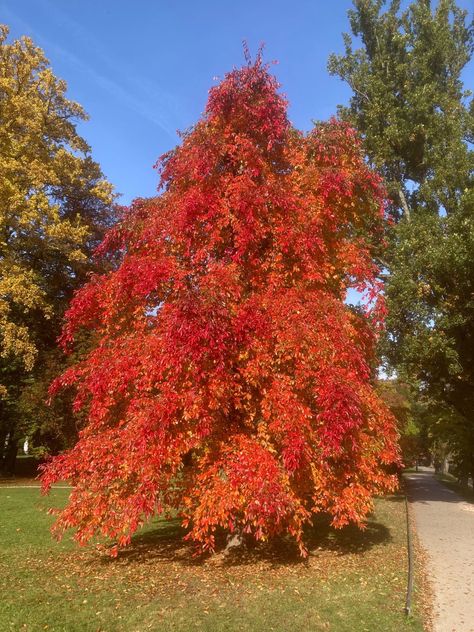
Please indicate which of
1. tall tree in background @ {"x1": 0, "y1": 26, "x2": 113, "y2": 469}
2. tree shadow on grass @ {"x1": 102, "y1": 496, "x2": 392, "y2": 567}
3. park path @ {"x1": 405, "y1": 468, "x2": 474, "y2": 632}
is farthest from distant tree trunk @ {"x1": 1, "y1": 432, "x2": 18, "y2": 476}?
park path @ {"x1": 405, "y1": 468, "x2": 474, "y2": 632}

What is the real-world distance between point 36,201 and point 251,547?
1626 cm

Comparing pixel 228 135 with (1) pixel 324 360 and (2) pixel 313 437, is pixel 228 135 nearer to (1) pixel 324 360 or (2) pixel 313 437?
(1) pixel 324 360

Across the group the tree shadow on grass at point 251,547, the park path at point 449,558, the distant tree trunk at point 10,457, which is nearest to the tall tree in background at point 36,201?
the distant tree trunk at point 10,457

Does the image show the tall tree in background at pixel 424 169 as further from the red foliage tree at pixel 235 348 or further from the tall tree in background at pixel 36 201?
the tall tree in background at pixel 36 201

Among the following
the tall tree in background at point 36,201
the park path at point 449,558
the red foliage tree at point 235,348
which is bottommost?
the park path at point 449,558

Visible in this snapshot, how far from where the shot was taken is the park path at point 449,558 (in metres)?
6.79

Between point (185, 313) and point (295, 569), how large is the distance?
5.33m

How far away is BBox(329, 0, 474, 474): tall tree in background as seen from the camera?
15.9 metres

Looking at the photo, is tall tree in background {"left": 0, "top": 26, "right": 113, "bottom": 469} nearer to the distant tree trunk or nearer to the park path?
the distant tree trunk

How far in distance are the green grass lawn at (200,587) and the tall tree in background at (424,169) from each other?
773 cm

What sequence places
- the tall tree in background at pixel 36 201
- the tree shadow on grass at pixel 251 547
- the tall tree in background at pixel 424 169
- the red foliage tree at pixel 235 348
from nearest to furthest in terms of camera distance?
1. the red foliage tree at pixel 235 348
2. the tree shadow on grass at pixel 251 547
3. the tall tree in background at pixel 424 169
4. the tall tree in background at pixel 36 201

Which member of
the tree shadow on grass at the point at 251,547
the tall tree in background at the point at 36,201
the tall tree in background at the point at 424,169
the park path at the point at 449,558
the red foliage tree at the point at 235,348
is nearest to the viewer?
the park path at the point at 449,558

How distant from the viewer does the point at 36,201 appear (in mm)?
20047

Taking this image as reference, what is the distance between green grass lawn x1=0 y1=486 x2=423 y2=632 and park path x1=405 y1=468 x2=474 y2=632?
57 cm
